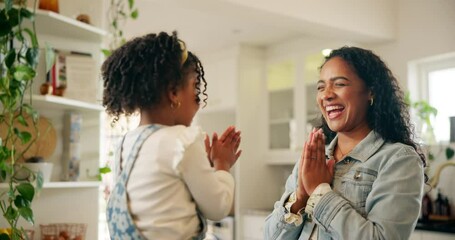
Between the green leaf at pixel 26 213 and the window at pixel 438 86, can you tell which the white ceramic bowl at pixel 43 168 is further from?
the window at pixel 438 86

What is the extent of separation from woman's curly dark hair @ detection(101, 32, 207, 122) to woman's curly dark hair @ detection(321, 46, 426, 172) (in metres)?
0.46

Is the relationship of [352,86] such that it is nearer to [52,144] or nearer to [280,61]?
[52,144]

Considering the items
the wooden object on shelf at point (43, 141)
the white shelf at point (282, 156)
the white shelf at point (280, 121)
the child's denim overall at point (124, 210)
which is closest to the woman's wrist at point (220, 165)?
the child's denim overall at point (124, 210)

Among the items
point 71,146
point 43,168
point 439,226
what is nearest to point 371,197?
point 43,168

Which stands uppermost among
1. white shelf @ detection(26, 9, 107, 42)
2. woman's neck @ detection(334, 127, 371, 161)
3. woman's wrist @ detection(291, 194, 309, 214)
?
white shelf @ detection(26, 9, 107, 42)

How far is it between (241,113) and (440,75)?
2069mm

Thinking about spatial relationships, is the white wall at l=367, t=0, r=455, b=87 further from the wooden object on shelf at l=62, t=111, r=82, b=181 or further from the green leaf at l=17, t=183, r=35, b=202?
the green leaf at l=17, t=183, r=35, b=202

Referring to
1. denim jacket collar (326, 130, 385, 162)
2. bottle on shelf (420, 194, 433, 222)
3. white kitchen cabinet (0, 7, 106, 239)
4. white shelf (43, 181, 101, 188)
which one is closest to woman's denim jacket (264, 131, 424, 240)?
denim jacket collar (326, 130, 385, 162)

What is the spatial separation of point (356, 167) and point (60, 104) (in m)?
1.66

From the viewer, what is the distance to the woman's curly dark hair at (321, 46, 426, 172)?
1302 millimetres

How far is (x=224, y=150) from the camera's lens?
115 centimetres

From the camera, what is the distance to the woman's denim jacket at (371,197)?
3.68 feet

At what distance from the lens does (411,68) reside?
3.98 metres

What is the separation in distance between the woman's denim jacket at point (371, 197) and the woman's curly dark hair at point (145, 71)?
0.46m
